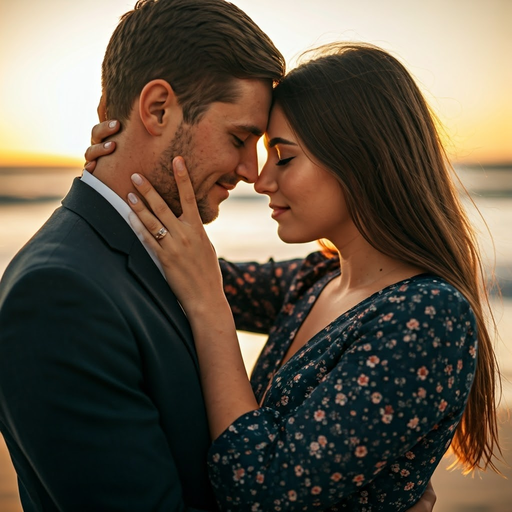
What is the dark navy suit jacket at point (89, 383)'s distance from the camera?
128 centimetres

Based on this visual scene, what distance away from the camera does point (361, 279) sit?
189 cm

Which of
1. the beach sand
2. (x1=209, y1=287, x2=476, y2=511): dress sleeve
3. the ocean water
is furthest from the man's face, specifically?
the ocean water

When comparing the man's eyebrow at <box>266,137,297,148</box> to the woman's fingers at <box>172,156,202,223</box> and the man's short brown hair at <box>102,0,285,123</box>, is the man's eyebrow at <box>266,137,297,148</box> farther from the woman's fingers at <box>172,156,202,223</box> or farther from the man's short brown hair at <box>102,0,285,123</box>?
the woman's fingers at <box>172,156,202,223</box>

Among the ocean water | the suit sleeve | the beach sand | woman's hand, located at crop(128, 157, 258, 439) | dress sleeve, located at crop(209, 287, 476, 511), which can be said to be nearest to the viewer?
the suit sleeve

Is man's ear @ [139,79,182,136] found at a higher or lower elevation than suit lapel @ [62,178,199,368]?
higher

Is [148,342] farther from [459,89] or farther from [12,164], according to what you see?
[12,164]

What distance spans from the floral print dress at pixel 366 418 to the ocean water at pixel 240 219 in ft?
13.8

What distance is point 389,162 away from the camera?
5.76 feet

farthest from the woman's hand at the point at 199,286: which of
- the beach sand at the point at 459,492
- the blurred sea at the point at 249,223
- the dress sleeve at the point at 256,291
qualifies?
the blurred sea at the point at 249,223

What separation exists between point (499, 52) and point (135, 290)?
6885 mm

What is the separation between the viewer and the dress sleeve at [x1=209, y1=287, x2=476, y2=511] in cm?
145

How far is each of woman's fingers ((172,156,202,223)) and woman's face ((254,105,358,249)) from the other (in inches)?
10.3

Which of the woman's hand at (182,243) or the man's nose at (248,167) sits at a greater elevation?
the man's nose at (248,167)

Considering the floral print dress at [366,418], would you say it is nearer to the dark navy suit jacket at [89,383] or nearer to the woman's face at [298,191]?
the dark navy suit jacket at [89,383]
